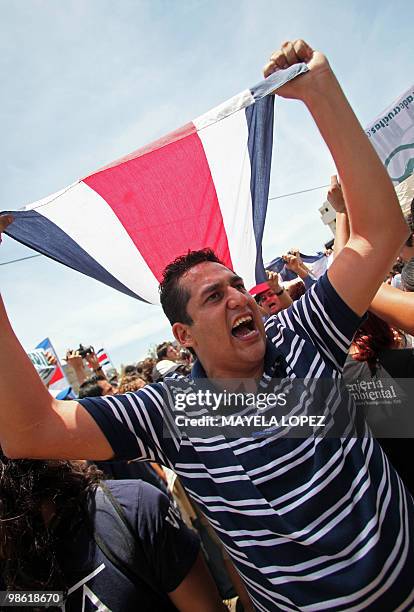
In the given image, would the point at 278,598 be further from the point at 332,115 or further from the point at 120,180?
the point at 120,180

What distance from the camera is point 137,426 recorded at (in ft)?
3.71

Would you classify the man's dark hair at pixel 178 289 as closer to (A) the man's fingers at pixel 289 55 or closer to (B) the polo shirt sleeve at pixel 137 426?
(B) the polo shirt sleeve at pixel 137 426

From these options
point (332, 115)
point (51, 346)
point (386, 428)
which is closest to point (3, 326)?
point (332, 115)

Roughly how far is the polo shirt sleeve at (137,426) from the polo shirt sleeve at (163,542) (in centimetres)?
25

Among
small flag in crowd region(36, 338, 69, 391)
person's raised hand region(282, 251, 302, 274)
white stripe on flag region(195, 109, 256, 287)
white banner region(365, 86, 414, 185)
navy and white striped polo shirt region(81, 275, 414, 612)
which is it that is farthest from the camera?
small flag in crowd region(36, 338, 69, 391)

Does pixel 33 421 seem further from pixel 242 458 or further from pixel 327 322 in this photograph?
pixel 327 322

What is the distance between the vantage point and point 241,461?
41.4 inches

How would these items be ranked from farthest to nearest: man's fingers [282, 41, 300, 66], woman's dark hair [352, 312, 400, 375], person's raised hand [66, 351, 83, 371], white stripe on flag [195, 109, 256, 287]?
person's raised hand [66, 351, 83, 371] < white stripe on flag [195, 109, 256, 287] < woman's dark hair [352, 312, 400, 375] < man's fingers [282, 41, 300, 66]

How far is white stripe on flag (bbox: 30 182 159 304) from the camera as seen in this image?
5.93 feet

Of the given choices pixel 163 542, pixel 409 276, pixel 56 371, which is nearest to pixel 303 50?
pixel 409 276

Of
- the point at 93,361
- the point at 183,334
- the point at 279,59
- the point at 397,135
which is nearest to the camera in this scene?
the point at 279,59

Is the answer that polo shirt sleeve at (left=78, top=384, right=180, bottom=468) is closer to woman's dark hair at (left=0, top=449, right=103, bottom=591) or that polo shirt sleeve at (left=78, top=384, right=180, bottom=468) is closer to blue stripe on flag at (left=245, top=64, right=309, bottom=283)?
woman's dark hair at (left=0, top=449, right=103, bottom=591)

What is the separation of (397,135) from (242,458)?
13.5 ft

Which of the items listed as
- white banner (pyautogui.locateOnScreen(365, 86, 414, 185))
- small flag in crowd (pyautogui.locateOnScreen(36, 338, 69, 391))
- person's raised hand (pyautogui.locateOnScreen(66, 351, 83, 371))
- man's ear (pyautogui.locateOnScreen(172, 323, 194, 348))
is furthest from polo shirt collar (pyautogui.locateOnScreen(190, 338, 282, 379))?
small flag in crowd (pyautogui.locateOnScreen(36, 338, 69, 391))
